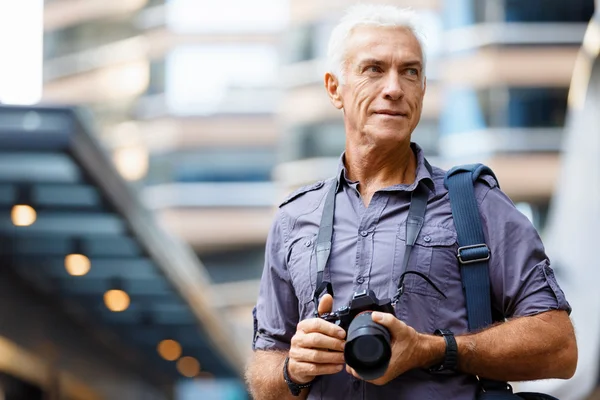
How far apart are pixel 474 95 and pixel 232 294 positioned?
12.9 metres

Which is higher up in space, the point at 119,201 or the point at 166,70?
the point at 166,70

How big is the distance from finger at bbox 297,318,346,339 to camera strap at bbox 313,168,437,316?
17cm

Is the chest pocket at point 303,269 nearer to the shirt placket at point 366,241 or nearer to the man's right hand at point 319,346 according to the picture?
the shirt placket at point 366,241

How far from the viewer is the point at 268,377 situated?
3045mm

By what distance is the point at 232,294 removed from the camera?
44312mm

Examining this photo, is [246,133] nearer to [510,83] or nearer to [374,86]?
[510,83]

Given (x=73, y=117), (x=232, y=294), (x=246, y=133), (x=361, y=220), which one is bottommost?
(x=361, y=220)

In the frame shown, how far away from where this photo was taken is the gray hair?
3010 millimetres

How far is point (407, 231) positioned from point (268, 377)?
0.52 meters

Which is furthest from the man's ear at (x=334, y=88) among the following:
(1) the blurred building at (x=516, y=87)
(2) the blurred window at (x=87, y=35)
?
(2) the blurred window at (x=87, y=35)

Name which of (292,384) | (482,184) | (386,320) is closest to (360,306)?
(386,320)

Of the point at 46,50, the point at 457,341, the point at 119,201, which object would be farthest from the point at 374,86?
the point at 46,50

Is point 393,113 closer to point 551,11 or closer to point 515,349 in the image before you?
point 515,349

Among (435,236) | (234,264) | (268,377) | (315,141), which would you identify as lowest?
(268,377)
